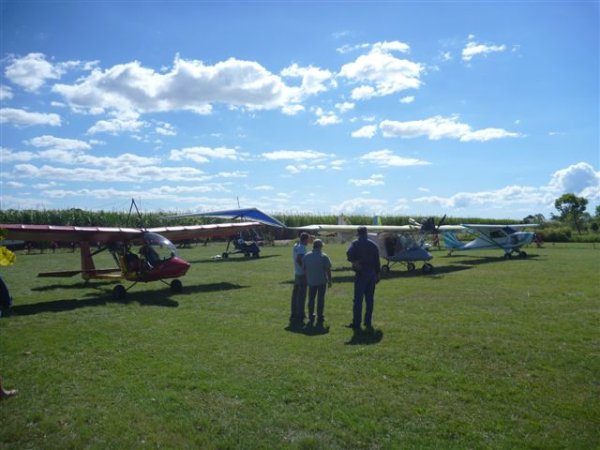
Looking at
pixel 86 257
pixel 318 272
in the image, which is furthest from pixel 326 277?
pixel 86 257

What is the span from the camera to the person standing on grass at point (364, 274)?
9.27 metres

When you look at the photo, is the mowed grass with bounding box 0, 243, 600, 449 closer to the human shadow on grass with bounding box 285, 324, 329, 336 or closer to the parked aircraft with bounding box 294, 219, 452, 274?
the human shadow on grass with bounding box 285, 324, 329, 336

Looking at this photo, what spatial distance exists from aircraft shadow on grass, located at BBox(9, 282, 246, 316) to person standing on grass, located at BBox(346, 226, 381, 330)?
557 cm

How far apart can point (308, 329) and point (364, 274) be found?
5.37 ft

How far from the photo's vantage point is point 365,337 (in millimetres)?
8578

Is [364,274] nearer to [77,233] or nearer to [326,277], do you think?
[326,277]

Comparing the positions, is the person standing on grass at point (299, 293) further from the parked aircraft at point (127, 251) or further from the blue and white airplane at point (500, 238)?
the blue and white airplane at point (500, 238)

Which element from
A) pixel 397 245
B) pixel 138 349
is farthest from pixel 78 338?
pixel 397 245

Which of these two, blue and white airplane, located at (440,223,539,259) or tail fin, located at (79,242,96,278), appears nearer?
tail fin, located at (79,242,96,278)

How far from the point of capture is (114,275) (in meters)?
15.4

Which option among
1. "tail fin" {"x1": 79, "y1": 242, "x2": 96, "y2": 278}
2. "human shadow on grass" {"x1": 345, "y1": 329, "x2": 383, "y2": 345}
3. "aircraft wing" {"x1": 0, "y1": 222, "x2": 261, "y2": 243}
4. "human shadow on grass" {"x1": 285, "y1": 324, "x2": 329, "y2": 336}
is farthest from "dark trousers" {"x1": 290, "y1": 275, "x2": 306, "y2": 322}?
"tail fin" {"x1": 79, "y1": 242, "x2": 96, "y2": 278}

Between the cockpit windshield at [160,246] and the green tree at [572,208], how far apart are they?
2848 inches

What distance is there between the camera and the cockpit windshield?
14.6m

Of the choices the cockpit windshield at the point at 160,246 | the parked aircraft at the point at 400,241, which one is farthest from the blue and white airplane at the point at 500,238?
the cockpit windshield at the point at 160,246
